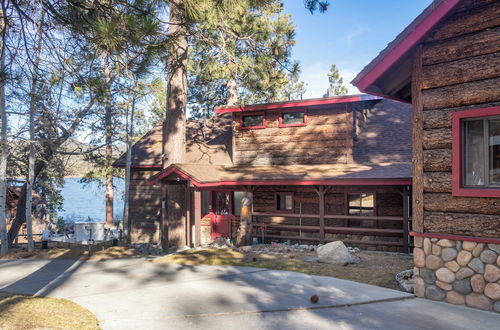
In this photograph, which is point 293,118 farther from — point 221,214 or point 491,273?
point 491,273

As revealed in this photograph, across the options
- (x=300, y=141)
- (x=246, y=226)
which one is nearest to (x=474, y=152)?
(x=246, y=226)

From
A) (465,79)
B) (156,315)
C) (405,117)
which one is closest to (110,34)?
(156,315)

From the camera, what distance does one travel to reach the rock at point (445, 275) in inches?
259

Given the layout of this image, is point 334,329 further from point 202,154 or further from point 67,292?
point 202,154

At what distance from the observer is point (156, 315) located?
6137mm

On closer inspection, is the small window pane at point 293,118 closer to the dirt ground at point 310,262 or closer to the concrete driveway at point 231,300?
the dirt ground at point 310,262

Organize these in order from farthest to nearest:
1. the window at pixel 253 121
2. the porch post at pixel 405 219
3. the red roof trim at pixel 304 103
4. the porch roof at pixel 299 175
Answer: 1. the window at pixel 253 121
2. the red roof trim at pixel 304 103
3. the porch roof at pixel 299 175
4. the porch post at pixel 405 219

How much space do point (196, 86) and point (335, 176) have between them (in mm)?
16435

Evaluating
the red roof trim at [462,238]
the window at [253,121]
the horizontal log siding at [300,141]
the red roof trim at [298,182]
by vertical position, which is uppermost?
the window at [253,121]

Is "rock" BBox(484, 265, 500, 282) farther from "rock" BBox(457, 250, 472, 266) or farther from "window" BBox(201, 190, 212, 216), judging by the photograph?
"window" BBox(201, 190, 212, 216)

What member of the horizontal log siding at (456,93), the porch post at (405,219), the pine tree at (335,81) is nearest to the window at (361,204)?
the porch post at (405,219)

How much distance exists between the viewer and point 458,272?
21.4ft

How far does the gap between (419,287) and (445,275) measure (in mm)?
569

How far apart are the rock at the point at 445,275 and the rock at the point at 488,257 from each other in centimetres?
59
